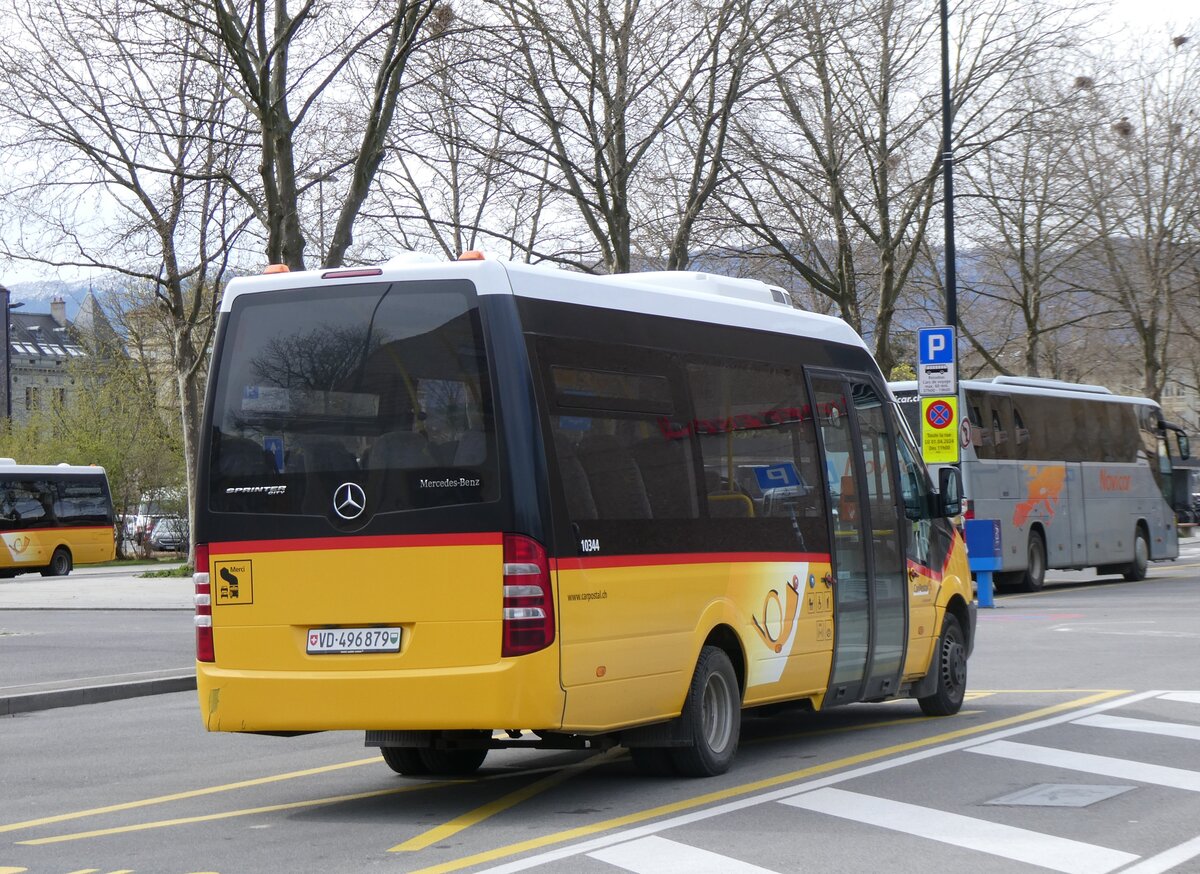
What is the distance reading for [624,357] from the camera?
9141 millimetres

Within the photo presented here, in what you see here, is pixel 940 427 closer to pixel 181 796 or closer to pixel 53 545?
pixel 181 796

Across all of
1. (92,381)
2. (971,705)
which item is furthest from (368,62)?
(92,381)

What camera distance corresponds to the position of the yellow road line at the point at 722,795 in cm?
704

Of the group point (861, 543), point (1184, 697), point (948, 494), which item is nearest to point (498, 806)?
point (861, 543)

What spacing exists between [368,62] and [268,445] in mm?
16862

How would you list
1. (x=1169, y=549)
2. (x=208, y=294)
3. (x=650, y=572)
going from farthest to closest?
(x=208, y=294), (x=1169, y=549), (x=650, y=572)

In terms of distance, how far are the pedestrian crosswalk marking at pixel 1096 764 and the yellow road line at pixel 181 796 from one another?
3863mm

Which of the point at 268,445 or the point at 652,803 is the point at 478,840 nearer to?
the point at 652,803

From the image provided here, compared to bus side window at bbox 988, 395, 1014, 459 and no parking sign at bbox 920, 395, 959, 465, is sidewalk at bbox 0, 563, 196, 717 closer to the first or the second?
no parking sign at bbox 920, 395, 959, 465

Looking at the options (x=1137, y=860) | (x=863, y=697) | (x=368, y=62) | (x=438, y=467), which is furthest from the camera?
(x=368, y=62)

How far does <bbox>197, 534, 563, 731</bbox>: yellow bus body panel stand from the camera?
26.2 ft

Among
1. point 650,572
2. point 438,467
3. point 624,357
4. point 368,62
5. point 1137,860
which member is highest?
point 368,62

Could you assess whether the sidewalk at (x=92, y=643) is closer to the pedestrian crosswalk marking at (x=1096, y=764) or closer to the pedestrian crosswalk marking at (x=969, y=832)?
the pedestrian crosswalk marking at (x=1096, y=764)

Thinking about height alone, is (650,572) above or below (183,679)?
above
